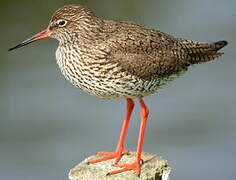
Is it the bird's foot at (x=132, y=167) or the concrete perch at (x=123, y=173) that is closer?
the concrete perch at (x=123, y=173)

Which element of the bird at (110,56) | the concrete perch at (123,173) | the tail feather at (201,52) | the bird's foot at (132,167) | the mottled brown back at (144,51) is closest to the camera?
the concrete perch at (123,173)

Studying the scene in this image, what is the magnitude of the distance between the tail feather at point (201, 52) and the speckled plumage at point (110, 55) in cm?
41

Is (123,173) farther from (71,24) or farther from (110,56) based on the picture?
(71,24)

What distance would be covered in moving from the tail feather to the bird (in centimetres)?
41

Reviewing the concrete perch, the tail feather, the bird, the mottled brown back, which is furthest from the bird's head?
→ the concrete perch

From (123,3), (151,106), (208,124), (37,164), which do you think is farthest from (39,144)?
(123,3)

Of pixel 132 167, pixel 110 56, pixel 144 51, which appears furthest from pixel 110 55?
pixel 132 167

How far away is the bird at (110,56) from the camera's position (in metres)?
8.52

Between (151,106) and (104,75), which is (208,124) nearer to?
(151,106)

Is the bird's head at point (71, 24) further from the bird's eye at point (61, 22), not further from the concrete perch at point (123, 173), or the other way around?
the concrete perch at point (123, 173)

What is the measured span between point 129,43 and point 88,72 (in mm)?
638

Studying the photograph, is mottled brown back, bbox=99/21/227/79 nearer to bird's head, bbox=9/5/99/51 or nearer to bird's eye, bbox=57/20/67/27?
bird's head, bbox=9/5/99/51

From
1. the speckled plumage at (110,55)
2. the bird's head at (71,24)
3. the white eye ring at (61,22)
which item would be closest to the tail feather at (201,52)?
the speckled plumage at (110,55)

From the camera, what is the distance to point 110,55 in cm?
856
